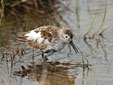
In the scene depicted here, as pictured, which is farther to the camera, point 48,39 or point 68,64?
point 48,39

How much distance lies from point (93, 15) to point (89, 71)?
4234 mm

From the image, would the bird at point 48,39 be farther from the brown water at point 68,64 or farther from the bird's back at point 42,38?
the brown water at point 68,64

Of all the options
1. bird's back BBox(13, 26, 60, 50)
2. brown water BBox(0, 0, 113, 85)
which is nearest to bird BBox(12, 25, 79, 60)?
bird's back BBox(13, 26, 60, 50)

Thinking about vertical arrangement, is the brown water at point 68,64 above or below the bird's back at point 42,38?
below

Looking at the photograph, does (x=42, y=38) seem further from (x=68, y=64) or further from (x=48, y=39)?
(x=68, y=64)

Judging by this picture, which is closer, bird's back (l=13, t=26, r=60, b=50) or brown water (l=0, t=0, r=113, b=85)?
brown water (l=0, t=0, r=113, b=85)

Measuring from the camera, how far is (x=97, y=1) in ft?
39.0

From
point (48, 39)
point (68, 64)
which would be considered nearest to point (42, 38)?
point (48, 39)

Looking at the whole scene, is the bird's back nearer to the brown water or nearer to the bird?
the bird

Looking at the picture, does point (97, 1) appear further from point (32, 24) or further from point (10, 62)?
point (10, 62)

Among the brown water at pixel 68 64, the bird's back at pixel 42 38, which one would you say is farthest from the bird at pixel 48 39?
the brown water at pixel 68 64

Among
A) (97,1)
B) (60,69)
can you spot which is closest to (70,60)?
(60,69)

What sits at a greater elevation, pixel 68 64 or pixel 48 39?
pixel 48 39

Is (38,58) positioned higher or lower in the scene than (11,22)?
lower
